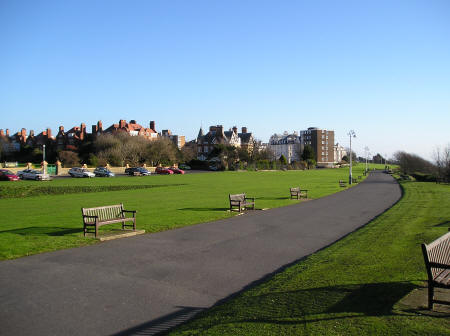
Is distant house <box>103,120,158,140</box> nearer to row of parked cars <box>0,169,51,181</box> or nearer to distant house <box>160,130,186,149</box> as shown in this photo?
distant house <box>160,130,186,149</box>

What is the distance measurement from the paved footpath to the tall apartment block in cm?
16089

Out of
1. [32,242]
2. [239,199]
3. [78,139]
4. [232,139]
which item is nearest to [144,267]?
[32,242]

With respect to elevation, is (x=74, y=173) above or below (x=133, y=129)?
below

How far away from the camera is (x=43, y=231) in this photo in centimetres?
1286

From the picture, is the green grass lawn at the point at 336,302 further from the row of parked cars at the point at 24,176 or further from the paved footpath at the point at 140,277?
the row of parked cars at the point at 24,176

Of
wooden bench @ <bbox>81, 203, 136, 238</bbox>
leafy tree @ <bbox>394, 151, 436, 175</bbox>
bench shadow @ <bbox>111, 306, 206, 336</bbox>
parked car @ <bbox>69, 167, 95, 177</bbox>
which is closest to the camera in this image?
bench shadow @ <bbox>111, 306, 206, 336</bbox>

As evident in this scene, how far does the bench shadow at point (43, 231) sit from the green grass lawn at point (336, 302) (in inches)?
312

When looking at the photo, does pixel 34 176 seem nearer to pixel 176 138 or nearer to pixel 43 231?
pixel 43 231

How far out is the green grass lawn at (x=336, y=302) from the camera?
507 cm

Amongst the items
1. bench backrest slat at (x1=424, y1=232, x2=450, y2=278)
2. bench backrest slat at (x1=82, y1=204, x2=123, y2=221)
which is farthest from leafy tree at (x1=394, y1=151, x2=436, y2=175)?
bench backrest slat at (x1=424, y1=232, x2=450, y2=278)

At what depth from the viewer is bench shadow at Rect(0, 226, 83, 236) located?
12.4m

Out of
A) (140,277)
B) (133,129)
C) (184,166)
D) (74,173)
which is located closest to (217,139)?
(133,129)

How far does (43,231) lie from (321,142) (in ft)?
548

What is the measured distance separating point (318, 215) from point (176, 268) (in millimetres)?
11146
